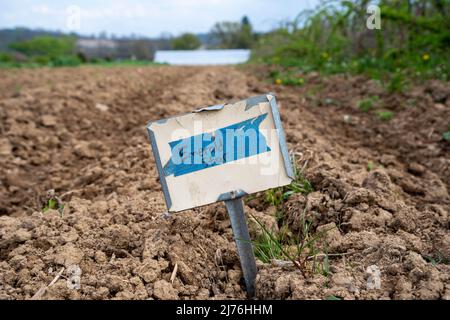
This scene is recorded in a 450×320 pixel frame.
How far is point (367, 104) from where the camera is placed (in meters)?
4.70

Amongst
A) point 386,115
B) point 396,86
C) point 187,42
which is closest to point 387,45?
point 396,86

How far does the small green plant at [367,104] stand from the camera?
464 centimetres

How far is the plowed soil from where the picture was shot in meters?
1.54

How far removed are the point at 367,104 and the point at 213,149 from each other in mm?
3517

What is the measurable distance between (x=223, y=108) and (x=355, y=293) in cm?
70

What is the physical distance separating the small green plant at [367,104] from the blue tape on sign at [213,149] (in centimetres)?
333

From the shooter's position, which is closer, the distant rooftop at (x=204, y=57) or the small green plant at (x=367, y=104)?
the small green plant at (x=367, y=104)

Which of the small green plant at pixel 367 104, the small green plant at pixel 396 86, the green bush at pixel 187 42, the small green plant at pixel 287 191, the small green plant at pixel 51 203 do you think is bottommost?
the small green plant at pixel 51 203

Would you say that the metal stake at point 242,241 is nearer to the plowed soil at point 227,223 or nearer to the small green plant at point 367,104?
the plowed soil at point 227,223

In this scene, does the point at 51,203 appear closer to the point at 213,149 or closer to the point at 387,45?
the point at 213,149

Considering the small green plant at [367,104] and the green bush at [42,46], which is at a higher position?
the green bush at [42,46]

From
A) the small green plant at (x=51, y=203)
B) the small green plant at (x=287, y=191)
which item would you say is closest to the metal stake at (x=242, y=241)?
the small green plant at (x=287, y=191)
